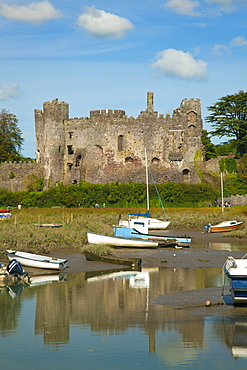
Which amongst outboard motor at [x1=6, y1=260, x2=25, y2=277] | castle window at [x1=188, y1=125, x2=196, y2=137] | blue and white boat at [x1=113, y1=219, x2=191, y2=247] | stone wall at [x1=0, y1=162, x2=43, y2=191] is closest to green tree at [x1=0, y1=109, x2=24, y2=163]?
stone wall at [x1=0, y1=162, x2=43, y2=191]

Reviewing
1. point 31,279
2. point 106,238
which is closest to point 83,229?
point 106,238

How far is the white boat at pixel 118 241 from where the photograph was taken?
3478 cm

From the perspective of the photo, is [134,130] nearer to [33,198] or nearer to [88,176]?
[88,176]

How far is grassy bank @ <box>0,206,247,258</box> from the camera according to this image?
33312 millimetres

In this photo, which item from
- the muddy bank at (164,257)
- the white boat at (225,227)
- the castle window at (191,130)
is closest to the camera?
the muddy bank at (164,257)

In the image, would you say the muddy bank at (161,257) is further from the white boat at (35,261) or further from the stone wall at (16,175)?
the stone wall at (16,175)

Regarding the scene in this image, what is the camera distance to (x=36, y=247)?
101ft

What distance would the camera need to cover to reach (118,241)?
35.2m

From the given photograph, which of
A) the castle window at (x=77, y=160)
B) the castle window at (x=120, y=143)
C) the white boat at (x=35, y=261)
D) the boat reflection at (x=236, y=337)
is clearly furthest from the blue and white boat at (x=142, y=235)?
the castle window at (x=77, y=160)

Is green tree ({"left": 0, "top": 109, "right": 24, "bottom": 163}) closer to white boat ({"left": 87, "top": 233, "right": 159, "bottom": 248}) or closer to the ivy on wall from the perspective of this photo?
the ivy on wall

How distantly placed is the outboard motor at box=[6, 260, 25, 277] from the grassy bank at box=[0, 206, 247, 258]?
6.12 metres

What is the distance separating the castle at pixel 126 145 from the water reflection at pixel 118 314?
37462 millimetres

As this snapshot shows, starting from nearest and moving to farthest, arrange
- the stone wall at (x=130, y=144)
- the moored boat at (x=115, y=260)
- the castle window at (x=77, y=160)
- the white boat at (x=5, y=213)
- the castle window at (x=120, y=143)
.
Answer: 1. the moored boat at (x=115, y=260)
2. the white boat at (x=5, y=213)
3. the stone wall at (x=130, y=144)
4. the castle window at (x=120, y=143)
5. the castle window at (x=77, y=160)

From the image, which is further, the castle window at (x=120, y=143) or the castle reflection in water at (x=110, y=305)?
the castle window at (x=120, y=143)
